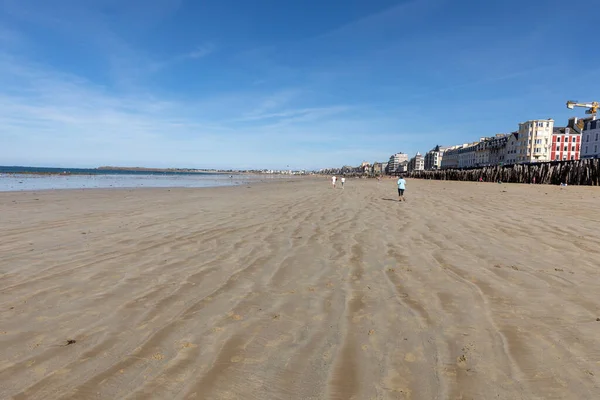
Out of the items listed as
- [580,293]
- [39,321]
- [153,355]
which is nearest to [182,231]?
[39,321]

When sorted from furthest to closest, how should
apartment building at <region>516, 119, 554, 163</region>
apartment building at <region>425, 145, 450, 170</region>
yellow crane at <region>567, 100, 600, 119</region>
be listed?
1. apartment building at <region>425, 145, 450, 170</region>
2. apartment building at <region>516, 119, 554, 163</region>
3. yellow crane at <region>567, 100, 600, 119</region>

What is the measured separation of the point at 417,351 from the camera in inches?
110

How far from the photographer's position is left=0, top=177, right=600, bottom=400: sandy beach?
2.38 metres

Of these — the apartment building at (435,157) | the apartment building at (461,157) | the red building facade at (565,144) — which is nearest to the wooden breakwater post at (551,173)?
the red building facade at (565,144)

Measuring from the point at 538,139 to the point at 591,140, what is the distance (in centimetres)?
2371

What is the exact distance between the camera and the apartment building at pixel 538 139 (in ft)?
289

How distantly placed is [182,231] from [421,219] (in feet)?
22.0

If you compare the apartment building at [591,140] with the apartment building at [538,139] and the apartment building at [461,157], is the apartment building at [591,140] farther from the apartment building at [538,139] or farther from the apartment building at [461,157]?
the apartment building at [461,157]

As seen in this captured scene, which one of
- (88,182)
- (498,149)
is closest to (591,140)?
(498,149)

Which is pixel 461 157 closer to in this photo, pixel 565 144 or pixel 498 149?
pixel 498 149

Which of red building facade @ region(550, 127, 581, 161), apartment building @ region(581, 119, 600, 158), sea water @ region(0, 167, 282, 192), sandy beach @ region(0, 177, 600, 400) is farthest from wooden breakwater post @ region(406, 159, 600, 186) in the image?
red building facade @ region(550, 127, 581, 161)

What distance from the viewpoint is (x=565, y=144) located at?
8900 centimetres

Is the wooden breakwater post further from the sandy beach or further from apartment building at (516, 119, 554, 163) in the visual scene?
apartment building at (516, 119, 554, 163)

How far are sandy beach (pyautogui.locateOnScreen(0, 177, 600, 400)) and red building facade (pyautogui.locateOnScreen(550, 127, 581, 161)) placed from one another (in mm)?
103716
